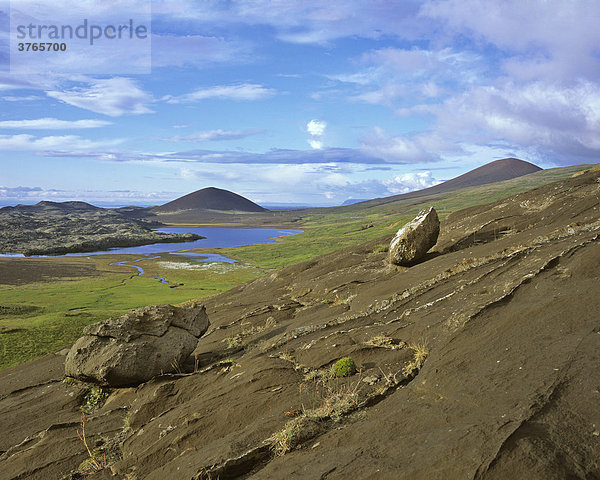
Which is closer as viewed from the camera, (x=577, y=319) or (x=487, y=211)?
(x=577, y=319)

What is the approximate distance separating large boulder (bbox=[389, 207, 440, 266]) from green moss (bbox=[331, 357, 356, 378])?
821 inches

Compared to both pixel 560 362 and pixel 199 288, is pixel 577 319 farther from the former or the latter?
pixel 199 288

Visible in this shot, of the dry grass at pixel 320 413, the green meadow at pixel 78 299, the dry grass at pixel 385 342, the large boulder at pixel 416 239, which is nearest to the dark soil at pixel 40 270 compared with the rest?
the green meadow at pixel 78 299

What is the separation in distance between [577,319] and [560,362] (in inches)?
119

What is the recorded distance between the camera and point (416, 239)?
34.8m

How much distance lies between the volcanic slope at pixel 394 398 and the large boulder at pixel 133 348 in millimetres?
1495

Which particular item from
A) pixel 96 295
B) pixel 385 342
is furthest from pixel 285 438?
pixel 96 295

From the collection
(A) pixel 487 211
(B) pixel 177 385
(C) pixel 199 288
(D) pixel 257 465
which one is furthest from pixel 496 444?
(C) pixel 199 288

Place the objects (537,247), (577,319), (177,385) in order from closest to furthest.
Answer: (577,319) < (177,385) < (537,247)

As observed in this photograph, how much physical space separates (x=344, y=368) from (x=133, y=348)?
44.4ft

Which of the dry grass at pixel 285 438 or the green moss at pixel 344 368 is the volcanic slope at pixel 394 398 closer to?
the dry grass at pixel 285 438

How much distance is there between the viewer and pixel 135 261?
172375 mm

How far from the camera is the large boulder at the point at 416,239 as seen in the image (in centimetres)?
3478

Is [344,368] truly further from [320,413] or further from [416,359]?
[320,413]
